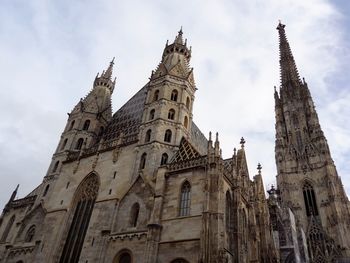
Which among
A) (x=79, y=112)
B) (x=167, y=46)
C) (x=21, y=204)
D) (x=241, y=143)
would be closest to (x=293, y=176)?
(x=241, y=143)

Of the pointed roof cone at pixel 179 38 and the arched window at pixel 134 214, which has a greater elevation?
the pointed roof cone at pixel 179 38

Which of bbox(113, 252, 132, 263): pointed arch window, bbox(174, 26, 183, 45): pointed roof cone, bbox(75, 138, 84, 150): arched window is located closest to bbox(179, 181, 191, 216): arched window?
bbox(113, 252, 132, 263): pointed arch window

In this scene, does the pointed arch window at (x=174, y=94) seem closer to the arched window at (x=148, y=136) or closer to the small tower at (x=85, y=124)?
the arched window at (x=148, y=136)

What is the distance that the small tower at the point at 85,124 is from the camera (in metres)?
31.4

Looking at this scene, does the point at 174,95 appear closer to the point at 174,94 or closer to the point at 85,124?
the point at 174,94

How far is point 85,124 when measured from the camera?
33.4 meters

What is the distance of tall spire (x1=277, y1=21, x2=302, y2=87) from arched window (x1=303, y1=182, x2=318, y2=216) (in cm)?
2452

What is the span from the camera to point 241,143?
31.8 meters

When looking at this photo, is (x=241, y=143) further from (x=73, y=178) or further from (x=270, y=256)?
(x=73, y=178)

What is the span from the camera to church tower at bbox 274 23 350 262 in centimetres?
4519

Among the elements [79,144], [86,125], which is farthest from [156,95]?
[79,144]

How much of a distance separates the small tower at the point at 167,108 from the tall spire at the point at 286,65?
140 ft

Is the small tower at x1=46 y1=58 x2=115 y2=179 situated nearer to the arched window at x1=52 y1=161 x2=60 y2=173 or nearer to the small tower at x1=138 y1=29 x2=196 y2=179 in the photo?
the arched window at x1=52 y1=161 x2=60 y2=173

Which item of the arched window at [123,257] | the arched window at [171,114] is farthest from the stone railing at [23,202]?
the arched window at [171,114]
